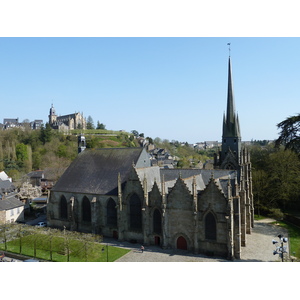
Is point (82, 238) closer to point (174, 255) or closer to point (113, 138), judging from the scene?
point (174, 255)

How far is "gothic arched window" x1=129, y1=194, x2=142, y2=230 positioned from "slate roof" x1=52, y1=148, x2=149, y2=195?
2615mm

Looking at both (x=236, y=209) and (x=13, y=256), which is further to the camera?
(x=13, y=256)

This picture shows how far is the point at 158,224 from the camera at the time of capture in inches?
1151

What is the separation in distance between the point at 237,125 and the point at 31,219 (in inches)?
1393

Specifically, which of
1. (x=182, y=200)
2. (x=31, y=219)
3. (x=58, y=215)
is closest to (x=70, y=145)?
(x=31, y=219)

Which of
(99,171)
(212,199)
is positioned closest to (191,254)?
(212,199)

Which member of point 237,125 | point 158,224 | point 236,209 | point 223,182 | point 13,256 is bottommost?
point 13,256

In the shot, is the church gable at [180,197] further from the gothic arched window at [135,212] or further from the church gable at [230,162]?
the church gable at [230,162]

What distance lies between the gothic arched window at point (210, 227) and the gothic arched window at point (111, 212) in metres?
11.5

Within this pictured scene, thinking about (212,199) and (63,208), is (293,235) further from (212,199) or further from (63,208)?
(63,208)

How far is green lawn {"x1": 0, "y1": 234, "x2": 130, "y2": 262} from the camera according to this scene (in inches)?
1019

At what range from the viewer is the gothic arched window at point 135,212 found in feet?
101

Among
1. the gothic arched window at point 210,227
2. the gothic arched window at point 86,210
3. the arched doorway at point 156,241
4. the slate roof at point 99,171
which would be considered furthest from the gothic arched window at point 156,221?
the gothic arched window at point 86,210

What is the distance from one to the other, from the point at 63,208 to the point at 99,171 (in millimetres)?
7401
